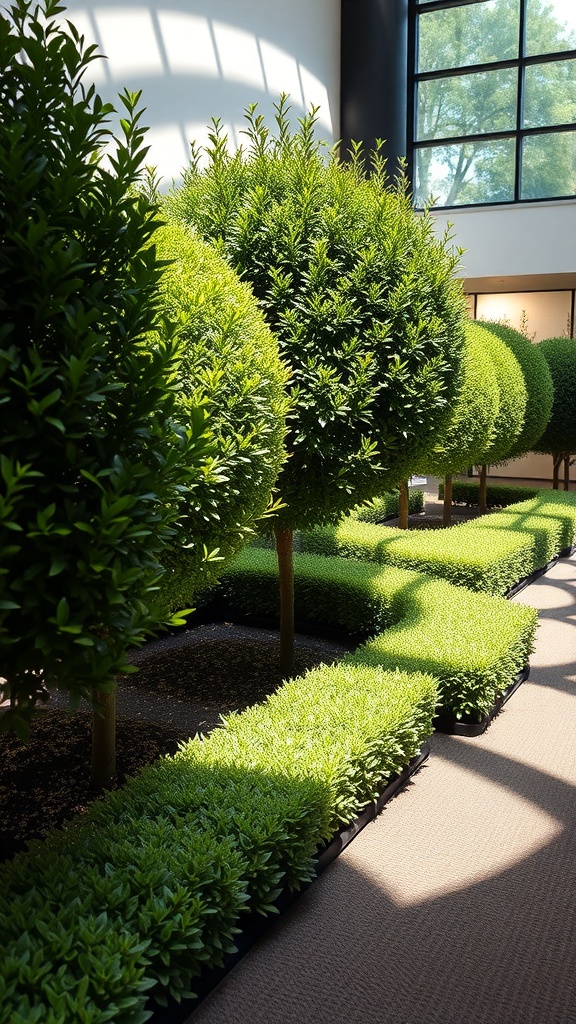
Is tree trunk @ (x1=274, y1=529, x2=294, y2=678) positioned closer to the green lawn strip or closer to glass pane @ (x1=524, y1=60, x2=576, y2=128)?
the green lawn strip

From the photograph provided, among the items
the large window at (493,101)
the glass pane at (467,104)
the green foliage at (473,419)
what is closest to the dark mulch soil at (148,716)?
the green foliage at (473,419)

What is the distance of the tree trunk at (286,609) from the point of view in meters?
5.43

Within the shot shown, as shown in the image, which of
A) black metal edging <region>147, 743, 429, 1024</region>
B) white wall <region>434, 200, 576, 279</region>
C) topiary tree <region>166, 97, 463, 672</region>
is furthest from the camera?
white wall <region>434, 200, 576, 279</region>

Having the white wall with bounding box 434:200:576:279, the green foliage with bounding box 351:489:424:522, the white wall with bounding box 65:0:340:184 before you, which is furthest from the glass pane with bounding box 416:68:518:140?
the green foliage with bounding box 351:489:424:522

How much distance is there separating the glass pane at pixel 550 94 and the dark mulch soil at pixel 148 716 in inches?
519

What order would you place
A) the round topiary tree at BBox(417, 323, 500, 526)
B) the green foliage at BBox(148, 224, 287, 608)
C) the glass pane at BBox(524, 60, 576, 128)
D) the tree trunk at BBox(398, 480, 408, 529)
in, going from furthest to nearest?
the glass pane at BBox(524, 60, 576, 128)
the tree trunk at BBox(398, 480, 408, 529)
the round topiary tree at BBox(417, 323, 500, 526)
the green foliage at BBox(148, 224, 287, 608)

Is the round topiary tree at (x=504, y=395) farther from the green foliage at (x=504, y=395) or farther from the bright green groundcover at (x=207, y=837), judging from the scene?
the bright green groundcover at (x=207, y=837)

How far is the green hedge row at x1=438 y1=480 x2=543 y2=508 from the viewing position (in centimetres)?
1363

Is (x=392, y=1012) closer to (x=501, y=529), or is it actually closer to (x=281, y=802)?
(x=281, y=802)

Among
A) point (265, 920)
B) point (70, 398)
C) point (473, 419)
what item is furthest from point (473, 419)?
point (70, 398)

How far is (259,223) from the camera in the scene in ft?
15.5

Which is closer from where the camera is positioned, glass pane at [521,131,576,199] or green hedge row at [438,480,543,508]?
green hedge row at [438,480,543,508]

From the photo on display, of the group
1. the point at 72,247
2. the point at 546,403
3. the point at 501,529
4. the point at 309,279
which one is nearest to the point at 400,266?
the point at 309,279

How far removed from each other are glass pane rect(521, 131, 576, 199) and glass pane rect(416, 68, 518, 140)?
0.72 m
